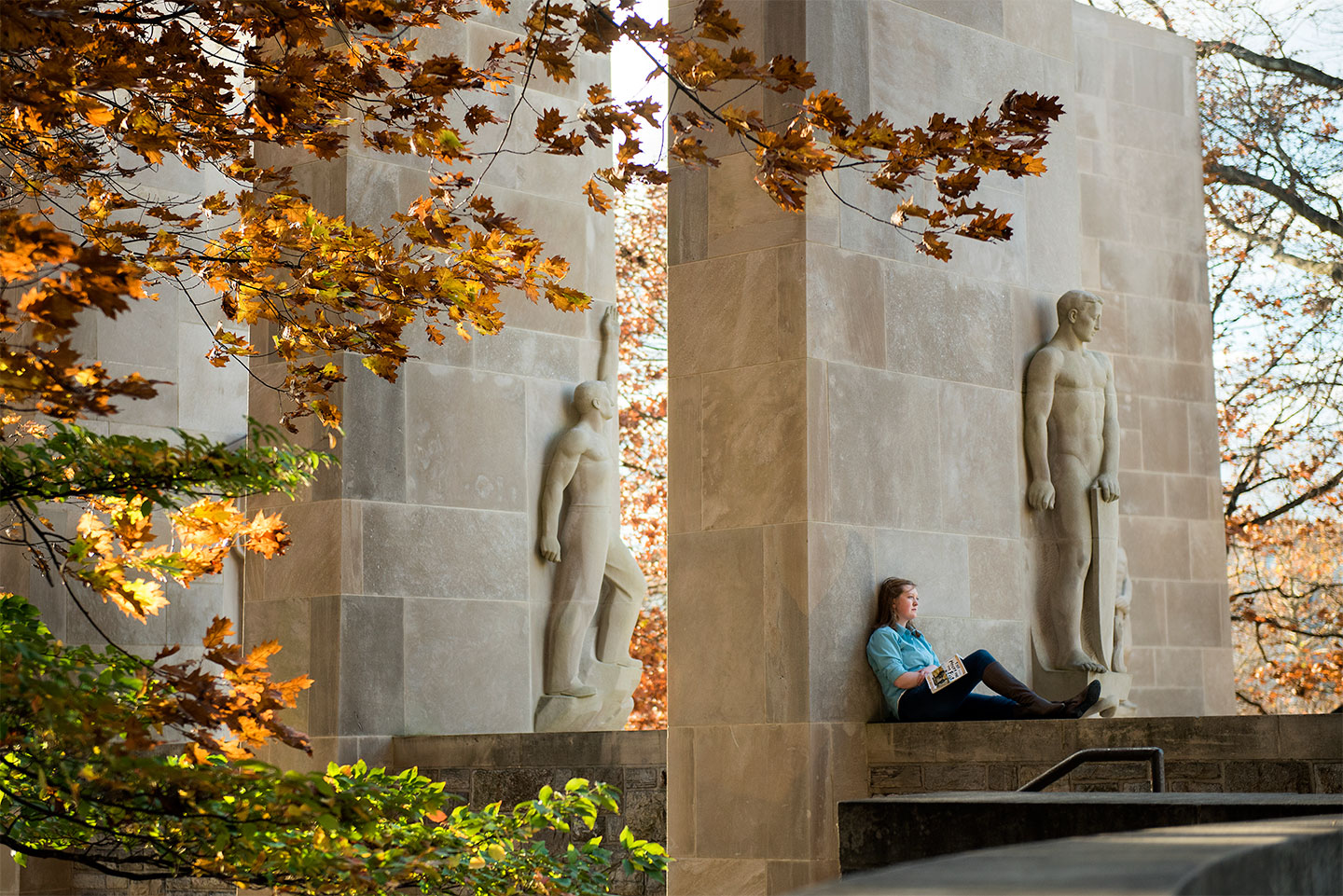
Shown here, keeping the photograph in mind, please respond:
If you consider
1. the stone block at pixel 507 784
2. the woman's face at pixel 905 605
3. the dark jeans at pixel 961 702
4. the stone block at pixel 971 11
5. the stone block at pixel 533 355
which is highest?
the stone block at pixel 971 11

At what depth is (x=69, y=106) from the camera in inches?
204

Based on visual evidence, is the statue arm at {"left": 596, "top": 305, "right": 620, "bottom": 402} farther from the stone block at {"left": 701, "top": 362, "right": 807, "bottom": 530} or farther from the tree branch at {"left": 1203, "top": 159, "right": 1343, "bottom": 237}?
the tree branch at {"left": 1203, "top": 159, "right": 1343, "bottom": 237}

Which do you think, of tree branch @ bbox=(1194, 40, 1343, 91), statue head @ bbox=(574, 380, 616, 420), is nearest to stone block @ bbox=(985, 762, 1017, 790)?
statue head @ bbox=(574, 380, 616, 420)

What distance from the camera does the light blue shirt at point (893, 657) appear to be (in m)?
8.70

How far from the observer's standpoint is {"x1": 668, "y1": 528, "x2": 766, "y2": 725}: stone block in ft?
29.0

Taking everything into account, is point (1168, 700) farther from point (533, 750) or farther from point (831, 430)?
point (831, 430)

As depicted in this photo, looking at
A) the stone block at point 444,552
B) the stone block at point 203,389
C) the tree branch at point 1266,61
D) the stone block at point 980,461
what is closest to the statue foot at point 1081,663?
the stone block at point 980,461

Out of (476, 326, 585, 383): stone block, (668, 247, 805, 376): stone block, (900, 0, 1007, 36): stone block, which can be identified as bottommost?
(668, 247, 805, 376): stone block

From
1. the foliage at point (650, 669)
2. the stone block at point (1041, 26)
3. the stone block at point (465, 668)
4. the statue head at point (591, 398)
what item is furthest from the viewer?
the foliage at point (650, 669)

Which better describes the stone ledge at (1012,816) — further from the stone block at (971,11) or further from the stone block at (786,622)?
the stone block at (971,11)

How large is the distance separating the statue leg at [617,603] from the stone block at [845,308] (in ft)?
12.6

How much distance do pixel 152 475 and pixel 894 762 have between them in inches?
199

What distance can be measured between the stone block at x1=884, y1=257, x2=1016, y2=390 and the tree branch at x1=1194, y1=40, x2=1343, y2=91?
12.2 m

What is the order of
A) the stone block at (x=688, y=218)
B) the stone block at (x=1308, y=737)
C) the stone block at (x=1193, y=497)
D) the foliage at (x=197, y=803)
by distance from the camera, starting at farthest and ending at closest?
the stone block at (x=1193, y=497) < the stone block at (x=688, y=218) < the stone block at (x=1308, y=737) < the foliage at (x=197, y=803)
